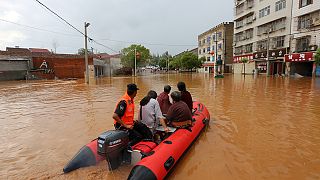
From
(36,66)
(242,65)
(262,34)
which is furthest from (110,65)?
(262,34)

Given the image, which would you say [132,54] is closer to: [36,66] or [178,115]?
[36,66]

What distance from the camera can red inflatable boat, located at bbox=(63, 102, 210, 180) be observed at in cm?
355

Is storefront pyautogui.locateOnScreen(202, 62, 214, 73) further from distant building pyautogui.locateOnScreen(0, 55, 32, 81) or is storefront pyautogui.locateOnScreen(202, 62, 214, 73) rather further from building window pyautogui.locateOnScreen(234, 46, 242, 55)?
distant building pyautogui.locateOnScreen(0, 55, 32, 81)

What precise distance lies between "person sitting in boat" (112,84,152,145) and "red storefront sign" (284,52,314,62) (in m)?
30.3

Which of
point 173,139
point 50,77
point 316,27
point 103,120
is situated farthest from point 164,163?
point 50,77

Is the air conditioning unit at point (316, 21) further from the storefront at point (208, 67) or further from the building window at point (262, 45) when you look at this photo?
the storefront at point (208, 67)

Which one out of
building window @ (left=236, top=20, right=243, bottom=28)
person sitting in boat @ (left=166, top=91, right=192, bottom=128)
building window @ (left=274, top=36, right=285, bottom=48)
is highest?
building window @ (left=236, top=20, right=243, bottom=28)

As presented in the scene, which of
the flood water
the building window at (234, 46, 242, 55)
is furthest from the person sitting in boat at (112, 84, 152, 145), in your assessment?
A: the building window at (234, 46, 242, 55)

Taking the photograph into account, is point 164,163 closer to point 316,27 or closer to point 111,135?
point 111,135

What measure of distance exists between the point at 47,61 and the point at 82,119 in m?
33.4

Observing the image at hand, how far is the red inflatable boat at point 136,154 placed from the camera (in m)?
3.55

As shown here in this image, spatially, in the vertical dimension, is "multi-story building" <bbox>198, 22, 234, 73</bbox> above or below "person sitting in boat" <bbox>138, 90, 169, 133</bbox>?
above

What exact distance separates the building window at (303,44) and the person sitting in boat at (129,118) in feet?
103

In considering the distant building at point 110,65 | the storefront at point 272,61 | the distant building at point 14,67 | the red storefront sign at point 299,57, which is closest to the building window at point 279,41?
the storefront at point 272,61
